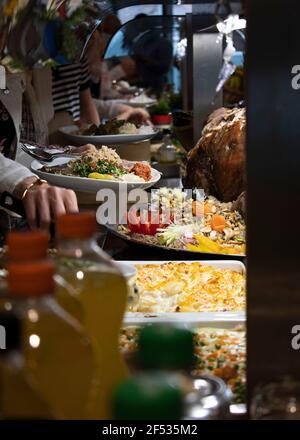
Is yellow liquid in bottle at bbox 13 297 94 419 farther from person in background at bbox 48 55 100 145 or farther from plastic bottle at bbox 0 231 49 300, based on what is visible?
person in background at bbox 48 55 100 145

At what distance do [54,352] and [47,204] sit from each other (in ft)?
3.65

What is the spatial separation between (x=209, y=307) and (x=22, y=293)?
40.6 inches

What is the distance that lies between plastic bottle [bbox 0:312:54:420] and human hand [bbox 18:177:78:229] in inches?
41.2

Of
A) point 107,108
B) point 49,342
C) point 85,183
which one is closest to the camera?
point 49,342

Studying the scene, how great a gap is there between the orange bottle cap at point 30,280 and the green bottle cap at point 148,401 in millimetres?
112

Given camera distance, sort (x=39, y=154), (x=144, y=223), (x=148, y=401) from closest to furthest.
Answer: (x=148, y=401) < (x=144, y=223) < (x=39, y=154)

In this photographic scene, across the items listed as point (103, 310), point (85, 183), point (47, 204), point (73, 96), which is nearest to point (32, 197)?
point (47, 204)

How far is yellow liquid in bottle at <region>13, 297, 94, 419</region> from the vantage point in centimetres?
67

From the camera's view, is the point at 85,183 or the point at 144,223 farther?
the point at 85,183

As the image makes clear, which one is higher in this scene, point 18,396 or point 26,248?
point 26,248

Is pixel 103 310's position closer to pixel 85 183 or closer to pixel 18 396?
pixel 18 396

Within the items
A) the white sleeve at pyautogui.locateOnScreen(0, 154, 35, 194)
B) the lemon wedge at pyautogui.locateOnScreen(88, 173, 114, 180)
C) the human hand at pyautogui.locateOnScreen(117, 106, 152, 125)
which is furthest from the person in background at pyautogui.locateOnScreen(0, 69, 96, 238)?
the human hand at pyautogui.locateOnScreen(117, 106, 152, 125)

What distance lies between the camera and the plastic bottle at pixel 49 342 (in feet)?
2.12

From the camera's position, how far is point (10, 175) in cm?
211
